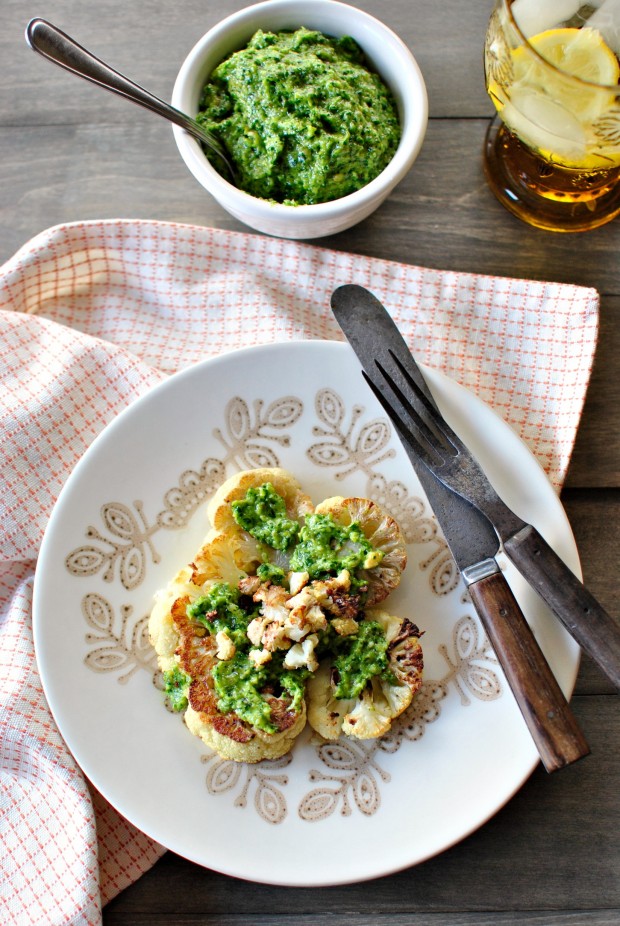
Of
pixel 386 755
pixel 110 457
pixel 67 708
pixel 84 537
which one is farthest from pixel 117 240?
pixel 386 755

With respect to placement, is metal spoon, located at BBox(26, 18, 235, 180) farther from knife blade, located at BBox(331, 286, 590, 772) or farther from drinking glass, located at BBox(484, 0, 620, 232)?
drinking glass, located at BBox(484, 0, 620, 232)

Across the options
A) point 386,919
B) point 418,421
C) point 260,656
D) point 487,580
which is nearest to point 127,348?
point 418,421

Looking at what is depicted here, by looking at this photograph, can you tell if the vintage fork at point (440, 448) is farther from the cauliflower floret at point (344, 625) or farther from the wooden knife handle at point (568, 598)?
the cauliflower floret at point (344, 625)

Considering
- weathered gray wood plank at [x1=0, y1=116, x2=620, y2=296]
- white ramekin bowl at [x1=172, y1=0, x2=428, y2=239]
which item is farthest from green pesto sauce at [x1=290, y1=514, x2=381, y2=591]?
weathered gray wood plank at [x1=0, y1=116, x2=620, y2=296]

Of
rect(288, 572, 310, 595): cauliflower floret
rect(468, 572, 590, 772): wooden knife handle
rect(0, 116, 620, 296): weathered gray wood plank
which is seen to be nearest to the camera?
rect(468, 572, 590, 772): wooden knife handle

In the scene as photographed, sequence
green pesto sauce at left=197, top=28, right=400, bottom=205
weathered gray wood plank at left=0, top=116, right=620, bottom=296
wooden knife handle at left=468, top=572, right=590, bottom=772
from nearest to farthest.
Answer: wooden knife handle at left=468, top=572, right=590, bottom=772 < green pesto sauce at left=197, top=28, right=400, bottom=205 < weathered gray wood plank at left=0, top=116, right=620, bottom=296

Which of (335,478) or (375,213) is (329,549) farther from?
(375,213)
